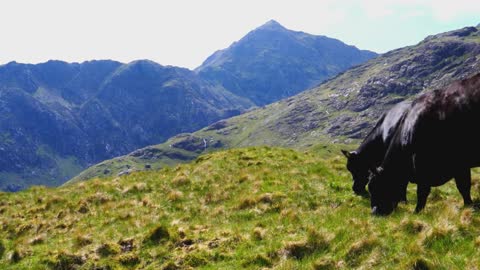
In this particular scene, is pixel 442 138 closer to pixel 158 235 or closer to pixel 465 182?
pixel 465 182

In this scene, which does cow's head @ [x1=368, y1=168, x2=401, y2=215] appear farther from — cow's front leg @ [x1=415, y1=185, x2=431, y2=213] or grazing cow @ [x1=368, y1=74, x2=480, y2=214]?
cow's front leg @ [x1=415, y1=185, x2=431, y2=213]

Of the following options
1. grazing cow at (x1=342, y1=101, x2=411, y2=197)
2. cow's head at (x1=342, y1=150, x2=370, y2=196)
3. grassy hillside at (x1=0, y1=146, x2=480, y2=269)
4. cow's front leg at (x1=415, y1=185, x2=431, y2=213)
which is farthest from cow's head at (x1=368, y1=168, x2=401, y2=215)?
cow's head at (x1=342, y1=150, x2=370, y2=196)

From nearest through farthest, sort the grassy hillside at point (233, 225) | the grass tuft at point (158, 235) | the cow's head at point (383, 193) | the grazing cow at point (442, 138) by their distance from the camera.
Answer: the grassy hillside at point (233, 225)
the grazing cow at point (442, 138)
the cow's head at point (383, 193)
the grass tuft at point (158, 235)

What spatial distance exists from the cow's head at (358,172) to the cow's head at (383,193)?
9.59 ft

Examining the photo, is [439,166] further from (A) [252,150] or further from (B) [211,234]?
(A) [252,150]

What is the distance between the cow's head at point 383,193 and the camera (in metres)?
15.9

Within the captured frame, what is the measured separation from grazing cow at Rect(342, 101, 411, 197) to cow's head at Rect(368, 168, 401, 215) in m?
2.68

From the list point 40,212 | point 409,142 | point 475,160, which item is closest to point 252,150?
point 40,212

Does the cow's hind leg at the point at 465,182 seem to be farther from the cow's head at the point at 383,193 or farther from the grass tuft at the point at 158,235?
the grass tuft at the point at 158,235

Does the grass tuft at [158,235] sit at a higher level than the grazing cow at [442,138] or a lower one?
lower

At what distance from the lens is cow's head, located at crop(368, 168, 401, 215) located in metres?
15.9

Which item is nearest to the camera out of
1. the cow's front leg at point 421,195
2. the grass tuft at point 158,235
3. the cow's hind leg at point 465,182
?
the cow's hind leg at point 465,182

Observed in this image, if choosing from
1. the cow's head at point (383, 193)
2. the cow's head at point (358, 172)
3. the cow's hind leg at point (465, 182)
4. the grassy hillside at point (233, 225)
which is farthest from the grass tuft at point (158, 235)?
the cow's hind leg at point (465, 182)

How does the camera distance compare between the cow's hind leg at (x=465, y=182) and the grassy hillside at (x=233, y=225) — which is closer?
the grassy hillside at (x=233, y=225)
